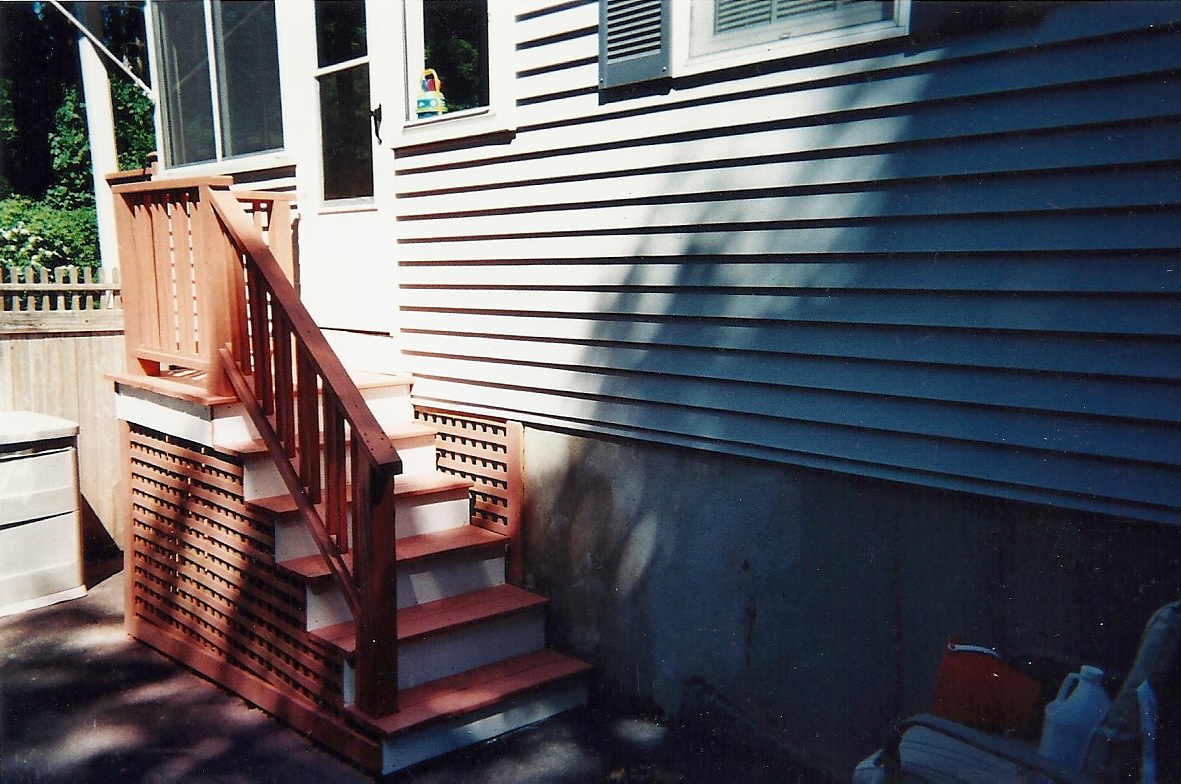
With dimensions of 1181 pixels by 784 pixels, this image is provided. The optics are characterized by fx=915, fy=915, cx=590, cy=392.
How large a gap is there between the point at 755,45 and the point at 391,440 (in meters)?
2.47

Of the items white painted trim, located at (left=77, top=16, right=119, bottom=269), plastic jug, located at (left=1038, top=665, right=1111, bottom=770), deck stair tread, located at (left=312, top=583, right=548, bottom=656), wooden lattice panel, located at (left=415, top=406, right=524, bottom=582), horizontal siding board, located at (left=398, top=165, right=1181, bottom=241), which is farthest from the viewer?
white painted trim, located at (left=77, top=16, right=119, bottom=269)

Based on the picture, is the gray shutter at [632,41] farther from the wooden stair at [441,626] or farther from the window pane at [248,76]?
the window pane at [248,76]

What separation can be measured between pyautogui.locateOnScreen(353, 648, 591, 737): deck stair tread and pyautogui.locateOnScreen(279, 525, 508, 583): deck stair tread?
533 millimetres

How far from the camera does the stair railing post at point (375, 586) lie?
3.43m

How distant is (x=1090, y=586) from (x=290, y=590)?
302cm

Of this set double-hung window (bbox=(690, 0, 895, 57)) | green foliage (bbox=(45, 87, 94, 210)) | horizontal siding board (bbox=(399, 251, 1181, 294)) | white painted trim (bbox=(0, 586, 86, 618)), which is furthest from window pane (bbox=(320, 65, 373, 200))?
green foliage (bbox=(45, 87, 94, 210))

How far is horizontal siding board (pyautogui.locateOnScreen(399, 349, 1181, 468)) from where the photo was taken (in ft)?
8.48

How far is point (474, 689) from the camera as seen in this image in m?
3.81

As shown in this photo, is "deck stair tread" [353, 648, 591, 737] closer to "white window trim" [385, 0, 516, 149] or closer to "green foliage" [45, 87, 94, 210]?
"white window trim" [385, 0, 516, 149]

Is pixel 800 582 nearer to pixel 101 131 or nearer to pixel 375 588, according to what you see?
pixel 375 588

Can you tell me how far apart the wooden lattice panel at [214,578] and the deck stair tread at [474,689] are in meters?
0.33

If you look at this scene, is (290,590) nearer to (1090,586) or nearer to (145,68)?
(1090,586)

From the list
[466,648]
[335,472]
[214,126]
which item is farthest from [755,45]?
[214,126]

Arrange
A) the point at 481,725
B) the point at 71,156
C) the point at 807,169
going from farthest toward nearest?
the point at 71,156 → the point at 481,725 → the point at 807,169
